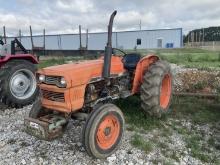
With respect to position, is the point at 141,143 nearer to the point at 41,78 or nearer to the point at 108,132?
the point at 108,132

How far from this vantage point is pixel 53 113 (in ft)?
18.2

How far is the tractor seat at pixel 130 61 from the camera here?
6426mm

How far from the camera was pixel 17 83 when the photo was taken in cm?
809

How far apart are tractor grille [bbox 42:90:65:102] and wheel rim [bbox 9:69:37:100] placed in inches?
111

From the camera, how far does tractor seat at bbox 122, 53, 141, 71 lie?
21.1 feet

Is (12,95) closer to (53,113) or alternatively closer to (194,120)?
(53,113)

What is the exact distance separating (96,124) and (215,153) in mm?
2046

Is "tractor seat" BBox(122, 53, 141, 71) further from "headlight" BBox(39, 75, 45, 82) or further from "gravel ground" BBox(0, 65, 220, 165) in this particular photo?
"headlight" BBox(39, 75, 45, 82)

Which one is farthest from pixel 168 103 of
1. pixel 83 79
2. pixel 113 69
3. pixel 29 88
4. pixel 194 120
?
pixel 29 88

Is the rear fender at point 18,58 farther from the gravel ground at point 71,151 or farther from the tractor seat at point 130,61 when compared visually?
the tractor seat at point 130,61

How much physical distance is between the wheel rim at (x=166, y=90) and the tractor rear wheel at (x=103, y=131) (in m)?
2.07

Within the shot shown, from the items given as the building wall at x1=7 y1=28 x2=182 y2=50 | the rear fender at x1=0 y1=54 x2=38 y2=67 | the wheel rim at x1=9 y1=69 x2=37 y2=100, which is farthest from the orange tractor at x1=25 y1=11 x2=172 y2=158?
the building wall at x1=7 y1=28 x2=182 y2=50

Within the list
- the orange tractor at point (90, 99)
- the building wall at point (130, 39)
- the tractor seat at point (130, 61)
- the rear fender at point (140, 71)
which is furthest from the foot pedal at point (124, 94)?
the building wall at point (130, 39)

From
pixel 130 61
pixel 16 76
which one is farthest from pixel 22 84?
pixel 130 61
